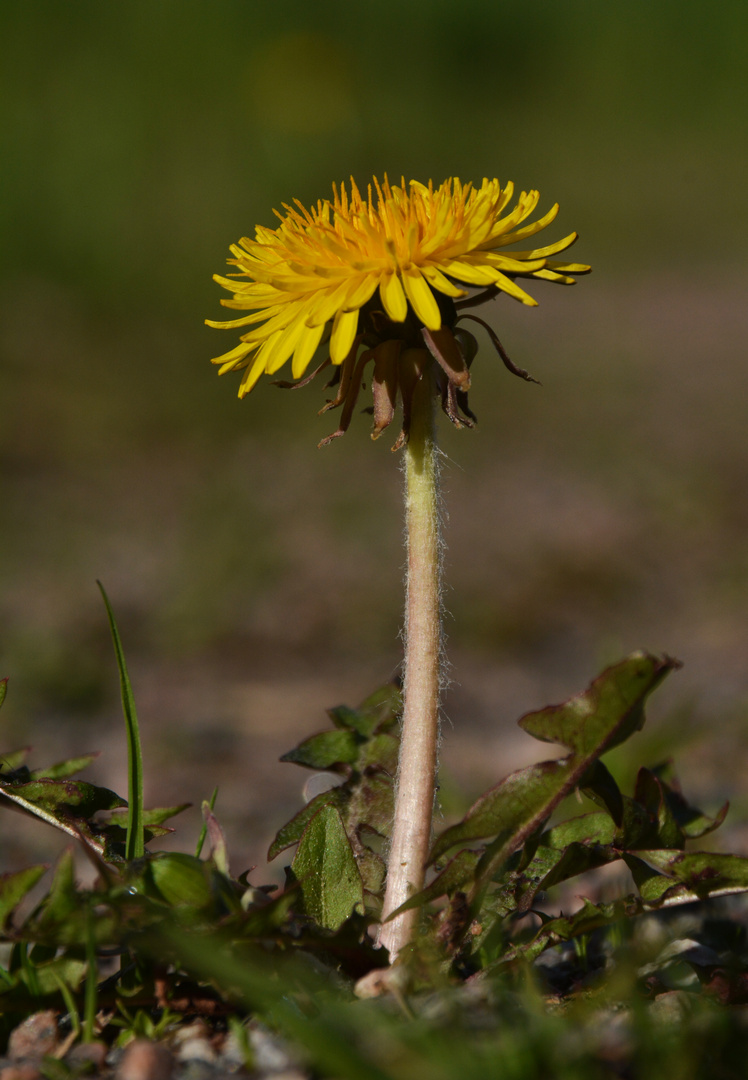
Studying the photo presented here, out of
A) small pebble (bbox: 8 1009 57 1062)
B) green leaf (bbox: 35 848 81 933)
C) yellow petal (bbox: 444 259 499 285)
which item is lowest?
small pebble (bbox: 8 1009 57 1062)

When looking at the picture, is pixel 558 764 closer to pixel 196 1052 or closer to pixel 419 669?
pixel 419 669

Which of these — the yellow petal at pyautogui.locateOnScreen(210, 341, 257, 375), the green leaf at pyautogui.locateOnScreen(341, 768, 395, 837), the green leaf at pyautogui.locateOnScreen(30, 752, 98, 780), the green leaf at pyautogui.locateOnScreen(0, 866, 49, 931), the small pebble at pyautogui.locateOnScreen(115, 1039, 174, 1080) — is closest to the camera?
the small pebble at pyautogui.locateOnScreen(115, 1039, 174, 1080)

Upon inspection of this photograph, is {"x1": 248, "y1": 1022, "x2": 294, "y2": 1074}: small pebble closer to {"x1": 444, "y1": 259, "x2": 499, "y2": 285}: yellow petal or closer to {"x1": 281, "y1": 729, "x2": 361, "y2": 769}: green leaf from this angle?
{"x1": 281, "y1": 729, "x2": 361, "y2": 769}: green leaf

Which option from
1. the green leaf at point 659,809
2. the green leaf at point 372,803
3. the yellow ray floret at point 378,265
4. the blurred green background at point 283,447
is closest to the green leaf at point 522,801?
the green leaf at point 659,809

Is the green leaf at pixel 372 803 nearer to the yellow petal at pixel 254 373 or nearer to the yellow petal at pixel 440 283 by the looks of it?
the yellow petal at pixel 254 373

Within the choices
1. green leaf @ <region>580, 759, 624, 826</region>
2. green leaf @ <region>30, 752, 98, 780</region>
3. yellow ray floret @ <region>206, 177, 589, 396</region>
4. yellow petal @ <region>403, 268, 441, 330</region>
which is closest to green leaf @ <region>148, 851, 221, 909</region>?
green leaf @ <region>30, 752, 98, 780</region>

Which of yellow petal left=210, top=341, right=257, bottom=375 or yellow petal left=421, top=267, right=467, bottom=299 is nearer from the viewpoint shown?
yellow petal left=421, top=267, right=467, bottom=299

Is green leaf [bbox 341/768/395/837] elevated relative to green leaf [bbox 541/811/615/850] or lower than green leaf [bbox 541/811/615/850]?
elevated
